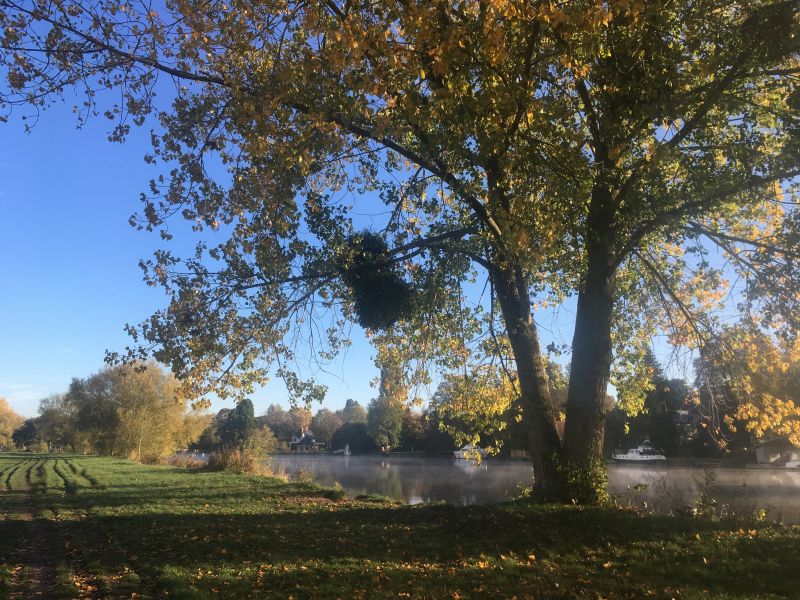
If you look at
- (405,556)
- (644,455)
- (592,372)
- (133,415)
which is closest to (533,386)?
(592,372)

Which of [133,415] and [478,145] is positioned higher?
[478,145]

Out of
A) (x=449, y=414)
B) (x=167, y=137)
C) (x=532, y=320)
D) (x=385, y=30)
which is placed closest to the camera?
(x=385, y=30)

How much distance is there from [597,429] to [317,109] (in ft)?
23.1

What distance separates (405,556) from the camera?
7.46 meters

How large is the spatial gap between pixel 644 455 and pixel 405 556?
41.2 metres

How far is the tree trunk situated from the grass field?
762 mm

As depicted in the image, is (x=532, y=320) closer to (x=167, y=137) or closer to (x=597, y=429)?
(x=597, y=429)

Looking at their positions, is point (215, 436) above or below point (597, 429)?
below

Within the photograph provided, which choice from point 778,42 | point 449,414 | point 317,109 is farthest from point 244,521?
point 778,42

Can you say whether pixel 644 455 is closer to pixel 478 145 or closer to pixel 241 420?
pixel 478 145

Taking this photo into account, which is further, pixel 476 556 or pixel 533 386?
pixel 533 386

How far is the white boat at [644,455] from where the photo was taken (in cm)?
4112

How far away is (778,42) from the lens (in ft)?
22.8

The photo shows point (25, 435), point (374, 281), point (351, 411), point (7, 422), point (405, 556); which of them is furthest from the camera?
point (351, 411)
